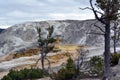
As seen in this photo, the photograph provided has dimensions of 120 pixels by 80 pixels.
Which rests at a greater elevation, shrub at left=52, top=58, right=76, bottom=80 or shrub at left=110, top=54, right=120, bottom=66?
shrub at left=110, top=54, right=120, bottom=66

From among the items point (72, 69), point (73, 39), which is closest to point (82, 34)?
point (73, 39)

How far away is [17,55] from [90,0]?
72784 mm

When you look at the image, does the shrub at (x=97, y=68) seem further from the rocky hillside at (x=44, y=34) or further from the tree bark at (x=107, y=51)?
the rocky hillside at (x=44, y=34)

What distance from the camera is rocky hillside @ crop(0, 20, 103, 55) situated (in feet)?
363

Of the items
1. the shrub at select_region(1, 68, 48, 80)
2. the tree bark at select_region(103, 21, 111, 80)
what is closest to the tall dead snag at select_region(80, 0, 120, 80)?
the tree bark at select_region(103, 21, 111, 80)

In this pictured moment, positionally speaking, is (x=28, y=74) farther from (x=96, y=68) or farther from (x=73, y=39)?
(x=73, y=39)

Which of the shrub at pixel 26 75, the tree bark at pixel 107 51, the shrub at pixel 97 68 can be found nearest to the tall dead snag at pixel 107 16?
the tree bark at pixel 107 51

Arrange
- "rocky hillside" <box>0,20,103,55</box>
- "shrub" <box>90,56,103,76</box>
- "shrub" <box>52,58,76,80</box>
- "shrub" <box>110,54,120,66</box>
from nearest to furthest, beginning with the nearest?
"shrub" <box>90,56,103,76</box> < "shrub" <box>52,58,76,80</box> < "shrub" <box>110,54,120,66</box> < "rocky hillside" <box>0,20,103,55</box>

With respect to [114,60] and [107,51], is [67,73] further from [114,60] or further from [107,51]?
[107,51]

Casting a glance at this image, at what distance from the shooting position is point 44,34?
114m

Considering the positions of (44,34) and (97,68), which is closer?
(97,68)

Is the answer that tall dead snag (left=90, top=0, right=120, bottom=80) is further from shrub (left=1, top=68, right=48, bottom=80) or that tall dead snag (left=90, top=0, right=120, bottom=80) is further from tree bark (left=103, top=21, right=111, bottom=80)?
shrub (left=1, top=68, right=48, bottom=80)

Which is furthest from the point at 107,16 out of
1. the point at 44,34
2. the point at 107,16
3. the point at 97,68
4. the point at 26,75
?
the point at 44,34

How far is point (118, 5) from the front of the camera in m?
27.7
